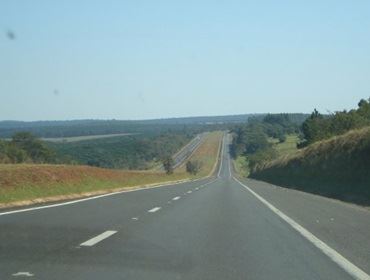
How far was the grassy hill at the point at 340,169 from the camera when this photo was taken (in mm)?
37969

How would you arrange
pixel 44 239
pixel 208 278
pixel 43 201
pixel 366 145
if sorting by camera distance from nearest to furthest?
pixel 208 278, pixel 44 239, pixel 43 201, pixel 366 145

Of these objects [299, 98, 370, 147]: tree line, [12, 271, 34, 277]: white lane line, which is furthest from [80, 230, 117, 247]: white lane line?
[299, 98, 370, 147]: tree line

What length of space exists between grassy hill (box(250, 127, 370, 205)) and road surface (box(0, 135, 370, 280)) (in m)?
14.9

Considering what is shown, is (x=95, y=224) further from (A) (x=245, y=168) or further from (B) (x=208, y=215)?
(A) (x=245, y=168)

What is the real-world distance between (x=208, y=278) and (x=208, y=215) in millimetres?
10621

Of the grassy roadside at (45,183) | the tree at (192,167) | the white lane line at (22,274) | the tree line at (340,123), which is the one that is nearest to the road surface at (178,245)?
the white lane line at (22,274)

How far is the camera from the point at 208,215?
19.7 meters

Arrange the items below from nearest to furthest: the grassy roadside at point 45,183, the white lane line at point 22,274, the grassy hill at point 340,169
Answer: the white lane line at point 22,274, the grassy roadside at point 45,183, the grassy hill at point 340,169

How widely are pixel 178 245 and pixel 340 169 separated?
34532mm

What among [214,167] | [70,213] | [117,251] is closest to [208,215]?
[70,213]

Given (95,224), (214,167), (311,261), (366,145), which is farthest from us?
(214,167)

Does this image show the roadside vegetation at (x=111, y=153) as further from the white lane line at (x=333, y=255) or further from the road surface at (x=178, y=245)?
the white lane line at (x=333, y=255)

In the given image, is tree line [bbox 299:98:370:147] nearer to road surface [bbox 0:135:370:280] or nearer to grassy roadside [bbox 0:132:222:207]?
grassy roadside [bbox 0:132:222:207]

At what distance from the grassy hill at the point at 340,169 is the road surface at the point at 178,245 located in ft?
49.0
